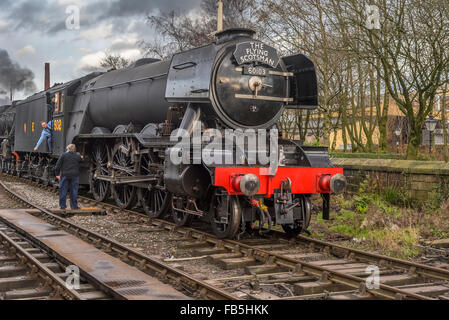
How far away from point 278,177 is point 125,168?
418 cm

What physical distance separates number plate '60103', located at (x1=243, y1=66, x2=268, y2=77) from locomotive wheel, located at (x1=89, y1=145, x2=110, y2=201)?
5045 mm

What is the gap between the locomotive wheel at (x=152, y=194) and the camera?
9.10m

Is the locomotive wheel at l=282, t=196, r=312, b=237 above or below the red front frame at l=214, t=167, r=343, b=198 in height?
below

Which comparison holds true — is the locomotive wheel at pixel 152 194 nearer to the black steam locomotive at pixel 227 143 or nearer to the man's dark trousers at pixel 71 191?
the black steam locomotive at pixel 227 143

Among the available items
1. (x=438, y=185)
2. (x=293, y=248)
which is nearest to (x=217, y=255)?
(x=293, y=248)

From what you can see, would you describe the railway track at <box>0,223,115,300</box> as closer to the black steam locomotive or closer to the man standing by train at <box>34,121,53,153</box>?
the black steam locomotive

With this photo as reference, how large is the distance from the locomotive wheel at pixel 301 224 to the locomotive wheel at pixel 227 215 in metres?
1.14

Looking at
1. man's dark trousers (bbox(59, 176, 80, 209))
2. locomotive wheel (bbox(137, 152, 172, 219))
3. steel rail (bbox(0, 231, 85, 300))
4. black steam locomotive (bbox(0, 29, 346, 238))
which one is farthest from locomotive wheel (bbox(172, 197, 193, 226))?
man's dark trousers (bbox(59, 176, 80, 209))

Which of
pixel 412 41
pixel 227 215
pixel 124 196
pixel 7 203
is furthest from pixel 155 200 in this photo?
pixel 412 41

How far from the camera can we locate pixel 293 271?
229 inches

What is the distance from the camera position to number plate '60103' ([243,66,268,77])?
25.2 ft

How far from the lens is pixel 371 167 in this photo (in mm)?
11258

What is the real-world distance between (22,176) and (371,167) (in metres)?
14.0
